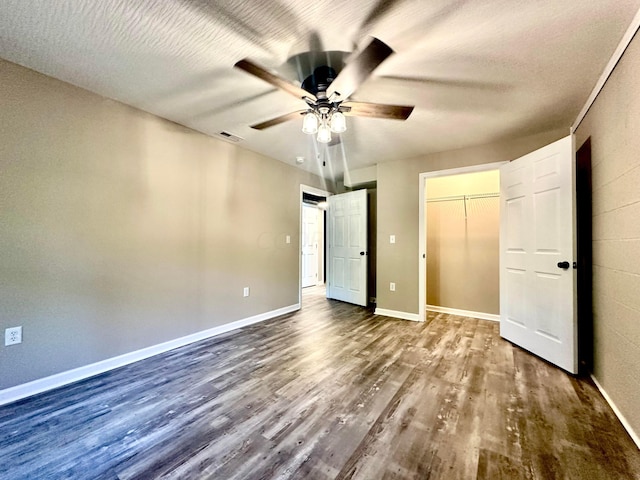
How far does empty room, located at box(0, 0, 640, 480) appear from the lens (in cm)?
144

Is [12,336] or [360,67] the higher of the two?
[360,67]

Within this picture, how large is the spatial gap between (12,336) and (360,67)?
9.72 ft

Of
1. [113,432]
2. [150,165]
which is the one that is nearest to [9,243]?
[150,165]

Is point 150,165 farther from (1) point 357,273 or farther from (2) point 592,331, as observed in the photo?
(2) point 592,331

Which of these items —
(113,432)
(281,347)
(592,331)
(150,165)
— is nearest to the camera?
(113,432)

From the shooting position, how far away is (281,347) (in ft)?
9.36

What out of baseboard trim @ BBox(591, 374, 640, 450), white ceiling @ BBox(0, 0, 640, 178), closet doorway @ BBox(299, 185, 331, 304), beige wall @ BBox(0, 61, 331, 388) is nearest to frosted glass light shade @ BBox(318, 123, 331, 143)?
white ceiling @ BBox(0, 0, 640, 178)

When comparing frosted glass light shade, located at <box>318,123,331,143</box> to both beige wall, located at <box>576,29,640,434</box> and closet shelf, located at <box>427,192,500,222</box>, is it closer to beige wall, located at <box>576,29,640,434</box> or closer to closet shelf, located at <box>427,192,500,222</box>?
beige wall, located at <box>576,29,640,434</box>

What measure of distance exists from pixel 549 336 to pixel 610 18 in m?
2.39

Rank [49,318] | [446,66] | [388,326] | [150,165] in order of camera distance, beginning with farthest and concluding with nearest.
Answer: [388,326] → [150,165] → [49,318] → [446,66]

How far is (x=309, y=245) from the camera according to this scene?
273 inches

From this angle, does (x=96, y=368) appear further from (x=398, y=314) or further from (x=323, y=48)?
(x=398, y=314)

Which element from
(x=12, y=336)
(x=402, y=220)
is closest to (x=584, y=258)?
(x=402, y=220)

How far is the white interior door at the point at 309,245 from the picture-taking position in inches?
267
